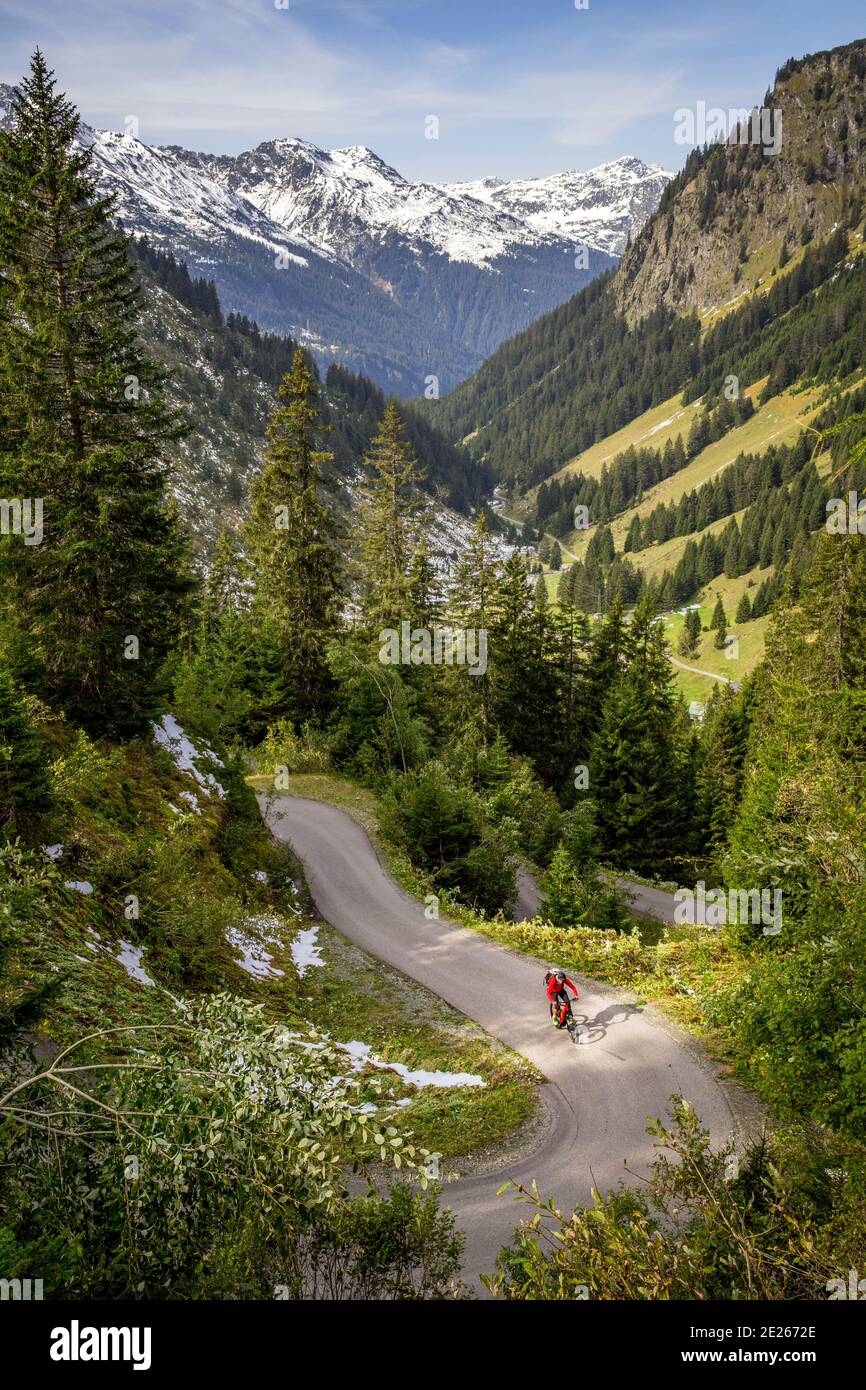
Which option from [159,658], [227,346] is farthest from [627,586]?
[159,658]

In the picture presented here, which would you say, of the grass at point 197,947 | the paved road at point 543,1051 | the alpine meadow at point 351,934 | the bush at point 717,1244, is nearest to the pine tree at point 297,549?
the alpine meadow at point 351,934

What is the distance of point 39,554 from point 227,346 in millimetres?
187543

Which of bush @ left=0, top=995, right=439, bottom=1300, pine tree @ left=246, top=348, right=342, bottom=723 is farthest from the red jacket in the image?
pine tree @ left=246, top=348, right=342, bottom=723

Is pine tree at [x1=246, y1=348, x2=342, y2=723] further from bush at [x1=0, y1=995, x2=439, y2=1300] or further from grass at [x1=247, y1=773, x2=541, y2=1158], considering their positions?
bush at [x1=0, y1=995, x2=439, y2=1300]

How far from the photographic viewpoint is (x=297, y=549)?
34812mm

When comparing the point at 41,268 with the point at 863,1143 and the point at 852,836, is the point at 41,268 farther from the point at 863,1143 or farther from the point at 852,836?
the point at 863,1143

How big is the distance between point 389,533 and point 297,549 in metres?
5.11

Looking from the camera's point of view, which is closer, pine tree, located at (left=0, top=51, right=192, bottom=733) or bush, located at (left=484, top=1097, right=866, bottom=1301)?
bush, located at (left=484, top=1097, right=866, bottom=1301)

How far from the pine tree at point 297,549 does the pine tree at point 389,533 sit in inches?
80.1

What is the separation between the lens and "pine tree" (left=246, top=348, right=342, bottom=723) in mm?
33156

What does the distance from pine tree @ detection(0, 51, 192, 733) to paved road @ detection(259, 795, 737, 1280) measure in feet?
33.4

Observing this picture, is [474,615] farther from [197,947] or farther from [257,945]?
[197,947]

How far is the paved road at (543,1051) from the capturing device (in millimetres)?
11273
